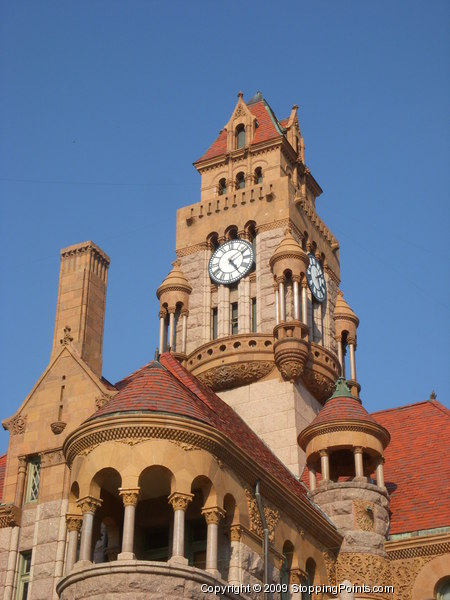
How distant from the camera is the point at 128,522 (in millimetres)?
25344

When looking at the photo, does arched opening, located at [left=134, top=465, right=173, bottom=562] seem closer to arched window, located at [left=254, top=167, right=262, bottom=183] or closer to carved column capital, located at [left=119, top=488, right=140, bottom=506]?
carved column capital, located at [left=119, top=488, right=140, bottom=506]

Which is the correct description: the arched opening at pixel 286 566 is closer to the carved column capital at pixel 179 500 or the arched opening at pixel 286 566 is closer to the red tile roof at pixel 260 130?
the carved column capital at pixel 179 500

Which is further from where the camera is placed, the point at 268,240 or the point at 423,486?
the point at 268,240

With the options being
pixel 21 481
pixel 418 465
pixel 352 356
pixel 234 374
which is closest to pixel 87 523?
pixel 21 481

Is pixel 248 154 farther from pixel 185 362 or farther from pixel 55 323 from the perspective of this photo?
pixel 55 323

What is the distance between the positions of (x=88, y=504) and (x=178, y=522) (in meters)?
2.31

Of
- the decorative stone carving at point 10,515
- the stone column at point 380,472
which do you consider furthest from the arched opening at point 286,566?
the decorative stone carving at point 10,515

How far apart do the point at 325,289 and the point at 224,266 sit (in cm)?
475

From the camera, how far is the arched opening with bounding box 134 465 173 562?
28625 mm

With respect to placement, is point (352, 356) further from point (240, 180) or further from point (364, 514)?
point (364, 514)

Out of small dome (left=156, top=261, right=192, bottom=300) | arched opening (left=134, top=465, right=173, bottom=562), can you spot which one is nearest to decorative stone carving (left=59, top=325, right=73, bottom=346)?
arched opening (left=134, top=465, right=173, bottom=562)

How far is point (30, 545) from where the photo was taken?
29.0 meters

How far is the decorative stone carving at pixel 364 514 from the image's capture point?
33.1 metres

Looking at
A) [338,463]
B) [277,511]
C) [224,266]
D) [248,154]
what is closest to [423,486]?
[338,463]
